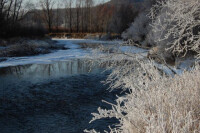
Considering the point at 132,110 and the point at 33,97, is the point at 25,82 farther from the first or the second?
the point at 132,110

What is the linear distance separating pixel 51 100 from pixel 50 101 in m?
0.11

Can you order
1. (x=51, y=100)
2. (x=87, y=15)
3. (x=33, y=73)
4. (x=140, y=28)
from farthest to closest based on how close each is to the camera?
(x=87, y=15) < (x=140, y=28) < (x=33, y=73) < (x=51, y=100)

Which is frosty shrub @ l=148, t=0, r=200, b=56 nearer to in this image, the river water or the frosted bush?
the river water

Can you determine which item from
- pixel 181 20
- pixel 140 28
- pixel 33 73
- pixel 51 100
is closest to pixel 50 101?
pixel 51 100

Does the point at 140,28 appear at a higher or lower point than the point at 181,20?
higher

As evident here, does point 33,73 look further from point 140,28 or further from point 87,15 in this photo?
point 87,15

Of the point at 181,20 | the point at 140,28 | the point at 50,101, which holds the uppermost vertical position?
the point at 140,28

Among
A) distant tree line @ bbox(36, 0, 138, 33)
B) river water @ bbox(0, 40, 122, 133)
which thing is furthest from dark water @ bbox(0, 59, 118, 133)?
distant tree line @ bbox(36, 0, 138, 33)

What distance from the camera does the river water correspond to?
6141 mm

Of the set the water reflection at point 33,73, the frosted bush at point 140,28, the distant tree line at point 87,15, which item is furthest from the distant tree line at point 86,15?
the water reflection at point 33,73

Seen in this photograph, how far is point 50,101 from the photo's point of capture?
7.98 m

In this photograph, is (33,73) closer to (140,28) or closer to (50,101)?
(50,101)

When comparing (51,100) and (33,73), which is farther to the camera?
(33,73)

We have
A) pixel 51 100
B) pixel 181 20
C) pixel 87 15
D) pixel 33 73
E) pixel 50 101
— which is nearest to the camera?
pixel 181 20
